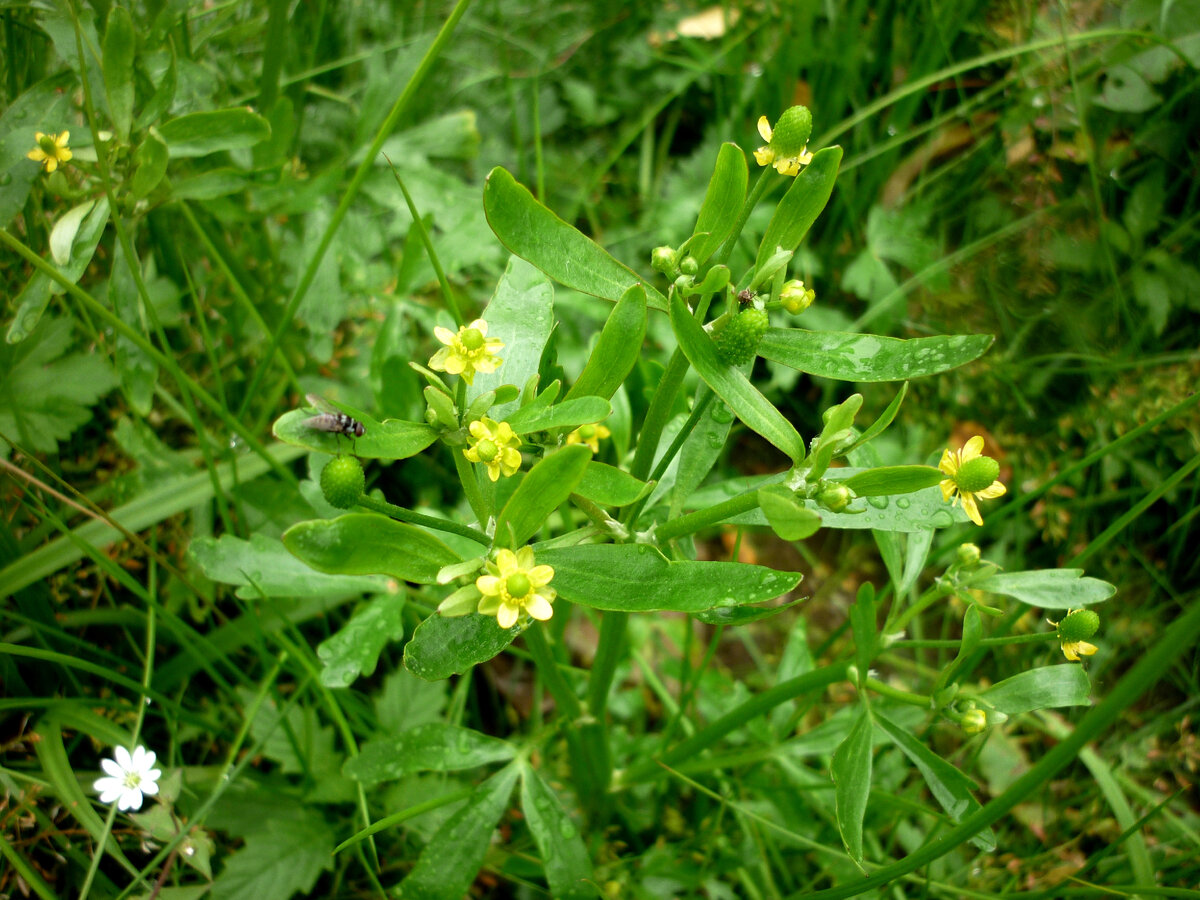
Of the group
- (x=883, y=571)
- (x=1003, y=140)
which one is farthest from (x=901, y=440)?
(x=1003, y=140)

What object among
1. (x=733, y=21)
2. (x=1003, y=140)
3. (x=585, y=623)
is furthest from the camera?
(x=733, y=21)

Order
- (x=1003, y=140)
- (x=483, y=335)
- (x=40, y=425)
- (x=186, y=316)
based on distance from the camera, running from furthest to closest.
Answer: (x=1003, y=140) → (x=186, y=316) → (x=40, y=425) → (x=483, y=335)

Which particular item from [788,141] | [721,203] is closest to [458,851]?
[721,203]

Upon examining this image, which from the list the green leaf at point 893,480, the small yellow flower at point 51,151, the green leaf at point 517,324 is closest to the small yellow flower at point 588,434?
the green leaf at point 517,324

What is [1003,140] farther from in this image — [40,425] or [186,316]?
[40,425]

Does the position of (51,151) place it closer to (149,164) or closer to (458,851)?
(149,164)

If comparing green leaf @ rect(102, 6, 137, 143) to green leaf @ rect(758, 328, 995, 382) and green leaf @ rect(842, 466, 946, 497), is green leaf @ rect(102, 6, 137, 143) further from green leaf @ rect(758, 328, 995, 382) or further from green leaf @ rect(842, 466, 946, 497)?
green leaf @ rect(842, 466, 946, 497)
